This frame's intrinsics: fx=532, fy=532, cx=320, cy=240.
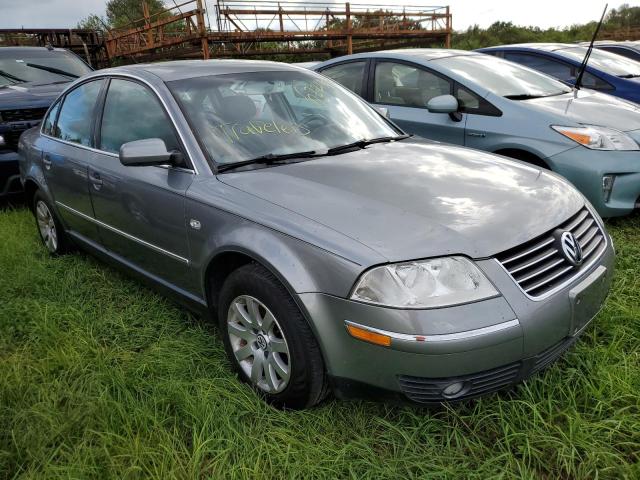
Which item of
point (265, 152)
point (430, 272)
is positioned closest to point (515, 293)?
point (430, 272)

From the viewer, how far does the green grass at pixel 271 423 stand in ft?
6.26

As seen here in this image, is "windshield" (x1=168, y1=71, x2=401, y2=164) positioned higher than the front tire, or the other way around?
"windshield" (x1=168, y1=71, x2=401, y2=164)

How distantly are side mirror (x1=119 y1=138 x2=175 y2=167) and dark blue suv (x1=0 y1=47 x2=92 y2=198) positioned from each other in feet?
11.2

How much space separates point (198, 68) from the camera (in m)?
3.10

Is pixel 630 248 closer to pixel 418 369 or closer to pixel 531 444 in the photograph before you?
pixel 531 444

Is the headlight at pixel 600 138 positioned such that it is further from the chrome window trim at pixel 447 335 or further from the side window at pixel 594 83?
the side window at pixel 594 83

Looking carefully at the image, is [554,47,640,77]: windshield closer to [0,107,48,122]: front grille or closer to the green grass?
the green grass

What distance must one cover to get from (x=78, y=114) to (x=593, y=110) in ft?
12.6

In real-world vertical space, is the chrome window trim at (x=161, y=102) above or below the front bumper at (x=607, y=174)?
above

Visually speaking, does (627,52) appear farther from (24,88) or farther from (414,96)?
(24,88)

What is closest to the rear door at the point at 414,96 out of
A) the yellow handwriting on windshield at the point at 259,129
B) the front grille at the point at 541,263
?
the yellow handwriting on windshield at the point at 259,129

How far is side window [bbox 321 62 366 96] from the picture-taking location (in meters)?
5.20

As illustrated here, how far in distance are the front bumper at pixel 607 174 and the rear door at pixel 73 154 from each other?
3.25 meters

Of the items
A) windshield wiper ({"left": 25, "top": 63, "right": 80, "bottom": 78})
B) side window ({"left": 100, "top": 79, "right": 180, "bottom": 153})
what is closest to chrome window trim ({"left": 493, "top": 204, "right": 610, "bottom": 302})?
side window ({"left": 100, "top": 79, "right": 180, "bottom": 153})
